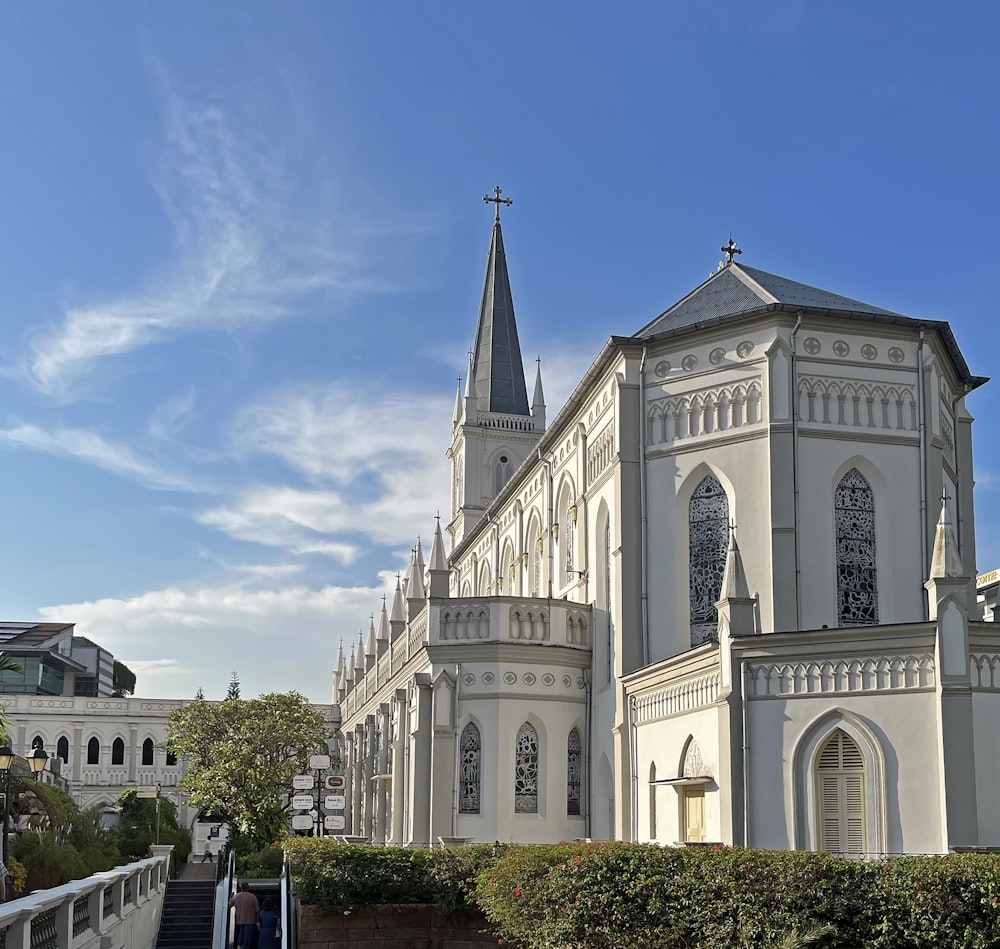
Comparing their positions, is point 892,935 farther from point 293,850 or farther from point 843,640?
point 293,850

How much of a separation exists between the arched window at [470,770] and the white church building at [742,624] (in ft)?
0.17

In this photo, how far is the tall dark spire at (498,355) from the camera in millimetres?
70375

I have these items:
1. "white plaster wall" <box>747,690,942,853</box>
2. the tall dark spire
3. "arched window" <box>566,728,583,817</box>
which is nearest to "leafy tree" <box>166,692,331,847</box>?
"arched window" <box>566,728,583,817</box>

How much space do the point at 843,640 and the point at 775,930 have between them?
23.5 ft

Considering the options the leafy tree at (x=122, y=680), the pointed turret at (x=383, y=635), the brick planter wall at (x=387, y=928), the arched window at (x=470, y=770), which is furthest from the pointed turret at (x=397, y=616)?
the leafy tree at (x=122, y=680)

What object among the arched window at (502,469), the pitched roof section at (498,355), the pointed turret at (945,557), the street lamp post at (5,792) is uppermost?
the pitched roof section at (498,355)

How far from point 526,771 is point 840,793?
10.2 metres

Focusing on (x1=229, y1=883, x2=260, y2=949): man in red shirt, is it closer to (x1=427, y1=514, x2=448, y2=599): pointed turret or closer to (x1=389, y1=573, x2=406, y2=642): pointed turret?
(x1=427, y1=514, x2=448, y2=599): pointed turret

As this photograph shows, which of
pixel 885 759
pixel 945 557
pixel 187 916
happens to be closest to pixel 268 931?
pixel 187 916

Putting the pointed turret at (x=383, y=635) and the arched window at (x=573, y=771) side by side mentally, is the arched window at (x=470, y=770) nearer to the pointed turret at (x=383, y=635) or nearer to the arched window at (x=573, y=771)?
the arched window at (x=573, y=771)

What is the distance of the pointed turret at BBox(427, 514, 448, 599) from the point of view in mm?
31281

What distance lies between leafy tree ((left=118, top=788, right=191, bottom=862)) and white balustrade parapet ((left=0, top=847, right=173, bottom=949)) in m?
10.6

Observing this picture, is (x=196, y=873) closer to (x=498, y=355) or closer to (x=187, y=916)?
(x=187, y=916)

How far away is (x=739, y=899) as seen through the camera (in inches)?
613
